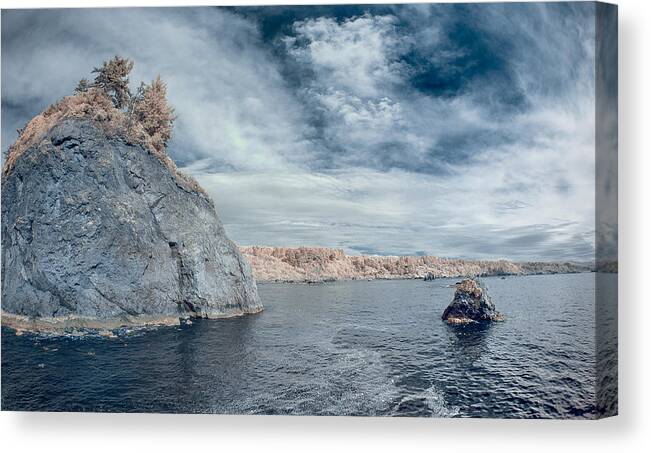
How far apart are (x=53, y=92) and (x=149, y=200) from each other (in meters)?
4.39

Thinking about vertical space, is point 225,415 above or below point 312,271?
below

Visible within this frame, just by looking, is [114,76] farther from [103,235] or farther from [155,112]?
[103,235]

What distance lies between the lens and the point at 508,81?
10.7 m

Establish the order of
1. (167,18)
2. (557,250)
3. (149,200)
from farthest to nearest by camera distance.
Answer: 1. (149,200)
2. (167,18)
3. (557,250)

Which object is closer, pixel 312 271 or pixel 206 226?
pixel 312 271

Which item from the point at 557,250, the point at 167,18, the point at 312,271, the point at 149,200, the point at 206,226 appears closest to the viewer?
the point at 557,250

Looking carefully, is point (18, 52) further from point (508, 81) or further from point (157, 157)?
point (508, 81)

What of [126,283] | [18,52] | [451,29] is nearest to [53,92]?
[18,52]

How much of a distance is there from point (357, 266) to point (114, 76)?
313 inches

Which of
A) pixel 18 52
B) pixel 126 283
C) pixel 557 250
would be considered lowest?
pixel 126 283

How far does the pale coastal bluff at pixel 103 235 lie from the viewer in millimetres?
12281

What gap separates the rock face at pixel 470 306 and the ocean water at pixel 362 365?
0.24m

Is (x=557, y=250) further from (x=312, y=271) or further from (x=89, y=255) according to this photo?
(x=89, y=255)

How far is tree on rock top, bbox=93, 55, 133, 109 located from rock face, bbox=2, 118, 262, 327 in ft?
7.96
